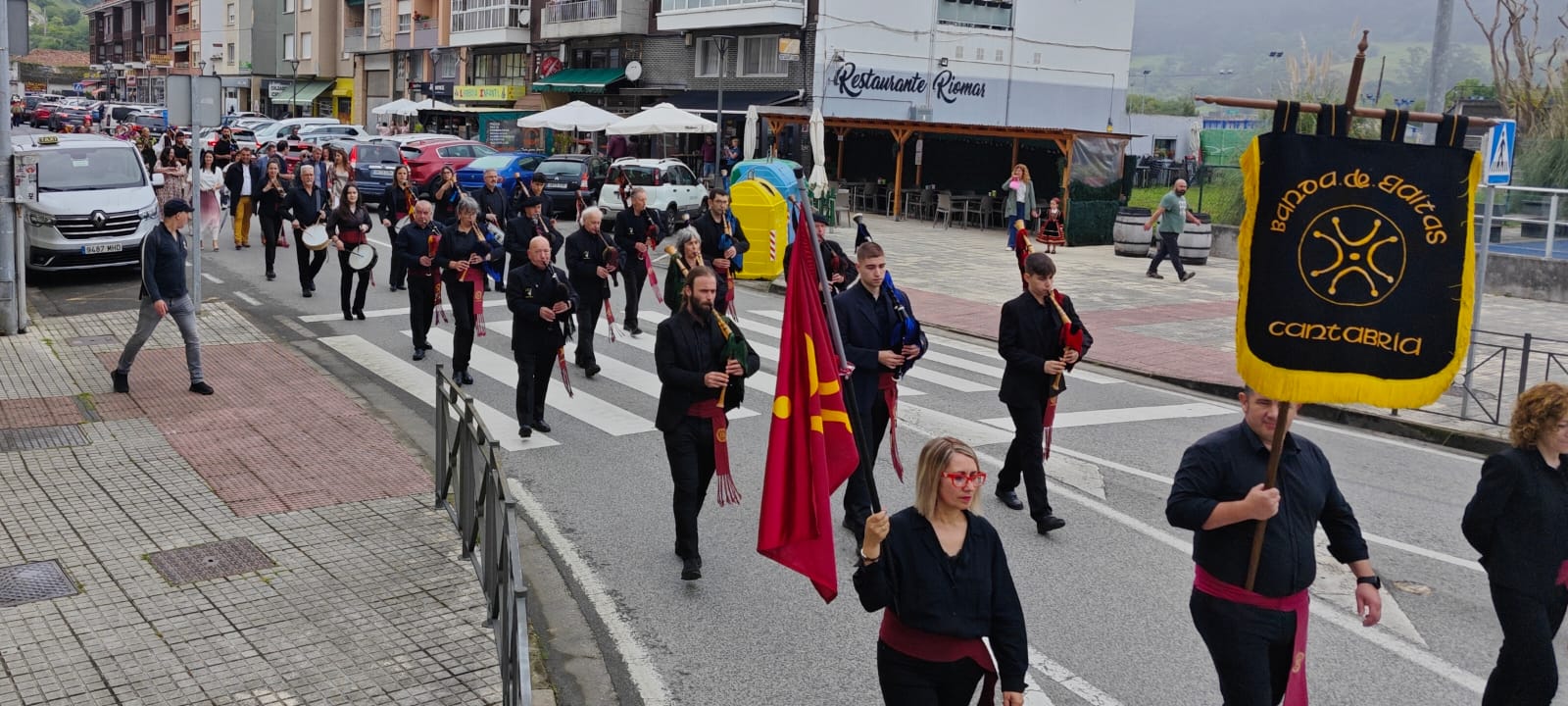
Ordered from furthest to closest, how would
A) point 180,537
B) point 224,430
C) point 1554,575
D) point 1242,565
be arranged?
1. point 224,430
2. point 180,537
3. point 1554,575
4. point 1242,565

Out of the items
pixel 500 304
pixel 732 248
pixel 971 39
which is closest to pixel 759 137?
pixel 971 39

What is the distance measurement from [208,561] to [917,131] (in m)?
28.3

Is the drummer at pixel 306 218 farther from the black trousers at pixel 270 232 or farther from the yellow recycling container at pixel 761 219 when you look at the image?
the yellow recycling container at pixel 761 219

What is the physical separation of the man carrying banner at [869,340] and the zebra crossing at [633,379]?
2.93 meters

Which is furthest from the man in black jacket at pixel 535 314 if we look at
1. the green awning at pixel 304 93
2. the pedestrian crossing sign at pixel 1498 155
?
the green awning at pixel 304 93

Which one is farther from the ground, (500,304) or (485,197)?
(485,197)

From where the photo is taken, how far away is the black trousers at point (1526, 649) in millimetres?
5270

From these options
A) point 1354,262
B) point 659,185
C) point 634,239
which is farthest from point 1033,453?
point 659,185

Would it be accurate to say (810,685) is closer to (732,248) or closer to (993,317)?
(732,248)

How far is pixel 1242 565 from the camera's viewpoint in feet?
16.0

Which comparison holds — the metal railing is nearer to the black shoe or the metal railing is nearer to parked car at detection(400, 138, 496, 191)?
the black shoe

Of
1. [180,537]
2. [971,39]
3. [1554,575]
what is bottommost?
[180,537]

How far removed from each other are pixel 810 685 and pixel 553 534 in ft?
9.13

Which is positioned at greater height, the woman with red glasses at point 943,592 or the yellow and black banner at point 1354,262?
the yellow and black banner at point 1354,262
